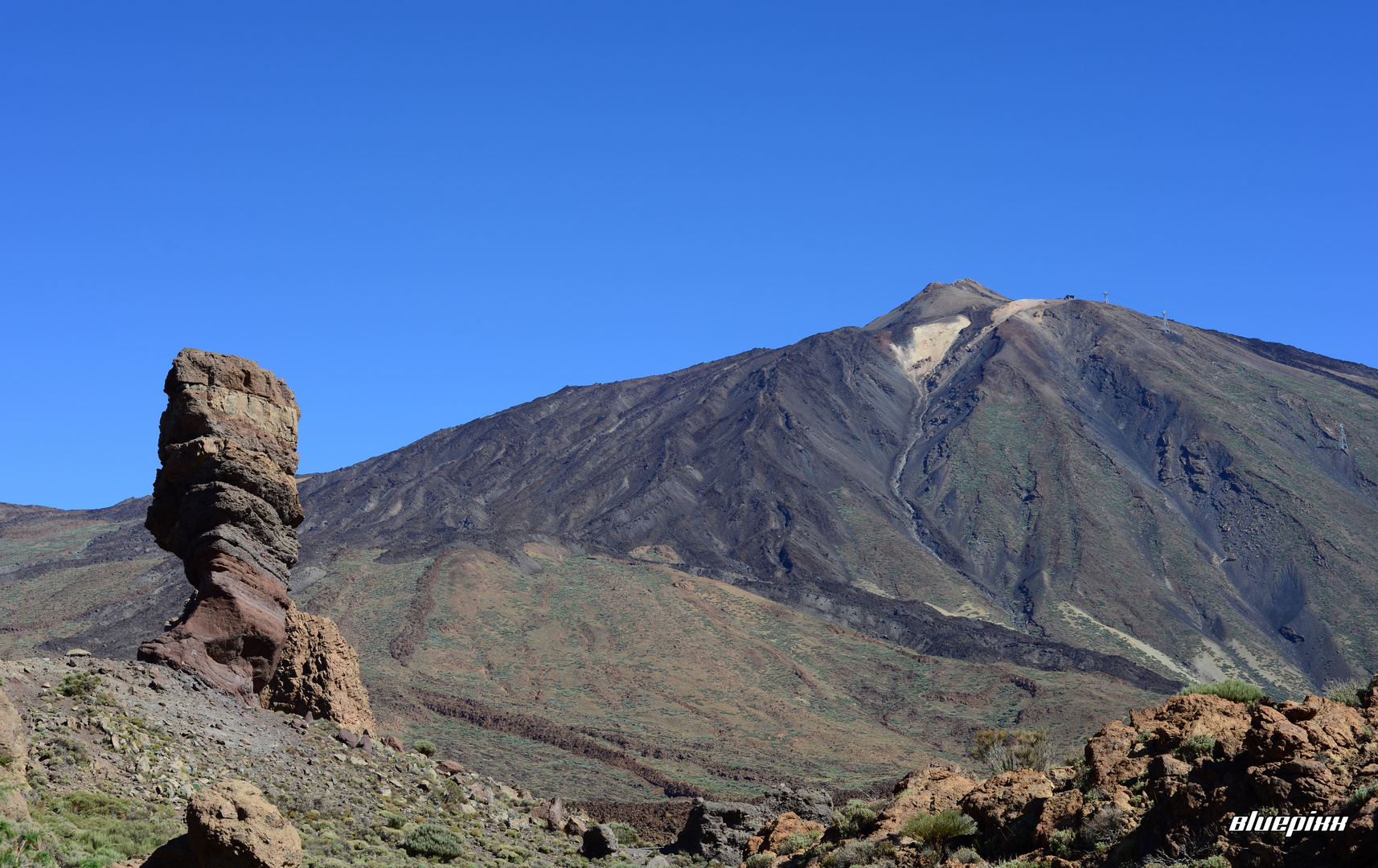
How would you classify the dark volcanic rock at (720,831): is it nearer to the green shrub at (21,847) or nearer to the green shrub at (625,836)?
the green shrub at (625,836)

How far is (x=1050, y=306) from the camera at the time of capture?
17925 centimetres

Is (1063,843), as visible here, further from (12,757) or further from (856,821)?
(12,757)

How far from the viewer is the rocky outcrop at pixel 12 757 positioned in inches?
489

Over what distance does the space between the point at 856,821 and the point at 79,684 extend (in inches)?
433

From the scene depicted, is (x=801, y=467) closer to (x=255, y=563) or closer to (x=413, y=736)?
(x=413, y=736)

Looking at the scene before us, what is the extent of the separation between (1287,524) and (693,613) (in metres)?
68.3

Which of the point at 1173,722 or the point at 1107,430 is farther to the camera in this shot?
the point at 1107,430

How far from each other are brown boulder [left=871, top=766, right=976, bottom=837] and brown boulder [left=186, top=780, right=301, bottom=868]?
7349 millimetres

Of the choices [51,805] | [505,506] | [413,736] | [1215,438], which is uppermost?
[1215,438]

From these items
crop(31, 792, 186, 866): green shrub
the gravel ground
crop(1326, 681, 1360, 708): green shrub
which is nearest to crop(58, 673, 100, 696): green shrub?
the gravel ground

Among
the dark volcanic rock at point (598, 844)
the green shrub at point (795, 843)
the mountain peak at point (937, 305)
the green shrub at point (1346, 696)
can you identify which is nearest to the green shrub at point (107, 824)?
the green shrub at point (795, 843)

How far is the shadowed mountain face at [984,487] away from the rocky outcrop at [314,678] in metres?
63.2

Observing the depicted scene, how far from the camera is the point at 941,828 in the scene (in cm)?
1365

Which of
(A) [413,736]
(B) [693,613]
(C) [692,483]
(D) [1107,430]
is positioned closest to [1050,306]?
(D) [1107,430]
